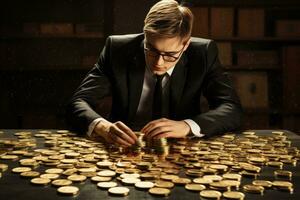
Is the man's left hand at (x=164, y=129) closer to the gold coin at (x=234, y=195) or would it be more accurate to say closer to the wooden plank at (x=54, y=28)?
the gold coin at (x=234, y=195)

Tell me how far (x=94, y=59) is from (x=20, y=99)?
1.05 metres

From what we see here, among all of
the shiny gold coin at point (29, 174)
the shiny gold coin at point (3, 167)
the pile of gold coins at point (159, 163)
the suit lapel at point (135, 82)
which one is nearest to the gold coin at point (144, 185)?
the pile of gold coins at point (159, 163)

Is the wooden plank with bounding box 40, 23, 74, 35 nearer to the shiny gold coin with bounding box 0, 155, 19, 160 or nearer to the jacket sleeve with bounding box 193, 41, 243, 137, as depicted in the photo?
the jacket sleeve with bounding box 193, 41, 243, 137

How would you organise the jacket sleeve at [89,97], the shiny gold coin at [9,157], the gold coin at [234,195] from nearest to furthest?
the gold coin at [234,195] → the shiny gold coin at [9,157] → the jacket sleeve at [89,97]

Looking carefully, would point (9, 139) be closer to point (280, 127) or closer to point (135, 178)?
point (135, 178)

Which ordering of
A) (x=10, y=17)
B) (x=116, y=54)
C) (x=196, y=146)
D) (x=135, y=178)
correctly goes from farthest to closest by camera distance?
(x=10, y=17) < (x=116, y=54) < (x=196, y=146) < (x=135, y=178)

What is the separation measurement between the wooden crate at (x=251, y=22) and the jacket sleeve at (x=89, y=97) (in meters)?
2.32

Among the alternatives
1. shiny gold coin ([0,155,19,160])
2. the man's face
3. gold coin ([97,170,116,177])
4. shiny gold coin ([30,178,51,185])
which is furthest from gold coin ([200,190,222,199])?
the man's face

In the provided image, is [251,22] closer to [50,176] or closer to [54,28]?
[54,28]

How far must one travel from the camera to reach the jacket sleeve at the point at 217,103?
2.13m

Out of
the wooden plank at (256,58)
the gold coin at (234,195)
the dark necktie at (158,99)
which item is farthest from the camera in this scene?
the wooden plank at (256,58)

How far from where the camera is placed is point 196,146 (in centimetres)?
184

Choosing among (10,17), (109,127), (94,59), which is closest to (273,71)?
(94,59)

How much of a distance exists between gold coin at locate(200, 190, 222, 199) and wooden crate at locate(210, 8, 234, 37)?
356 cm
